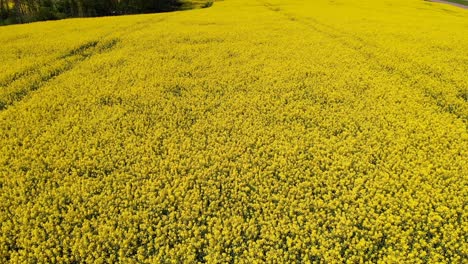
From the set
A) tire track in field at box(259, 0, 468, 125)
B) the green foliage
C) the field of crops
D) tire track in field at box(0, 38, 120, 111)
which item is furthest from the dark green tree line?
tire track in field at box(259, 0, 468, 125)

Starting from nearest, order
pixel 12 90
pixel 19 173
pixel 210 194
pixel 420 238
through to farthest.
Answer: pixel 420 238 → pixel 210 194 → pixel 19 173 → pixel 12 90

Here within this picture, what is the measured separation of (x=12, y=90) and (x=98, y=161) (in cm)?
720

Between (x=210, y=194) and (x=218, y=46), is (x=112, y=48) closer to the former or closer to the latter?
(x=218, y=46)

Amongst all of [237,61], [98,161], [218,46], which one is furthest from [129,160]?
[218,46]

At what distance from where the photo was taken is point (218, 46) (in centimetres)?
1934

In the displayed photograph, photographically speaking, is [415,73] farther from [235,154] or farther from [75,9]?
[75,9]

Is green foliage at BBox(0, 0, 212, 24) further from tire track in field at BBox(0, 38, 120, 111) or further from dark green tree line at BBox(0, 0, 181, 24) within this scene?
tire track in field at BBox(0, 38, 120, 111)

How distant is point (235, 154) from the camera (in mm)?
9422

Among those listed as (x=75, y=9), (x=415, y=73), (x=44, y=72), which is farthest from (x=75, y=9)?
(x=415, y=73)

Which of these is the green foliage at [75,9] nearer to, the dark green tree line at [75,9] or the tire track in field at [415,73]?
the dark green tree line at [75,9]

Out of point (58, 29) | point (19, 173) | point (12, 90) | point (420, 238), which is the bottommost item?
point (420, 238)

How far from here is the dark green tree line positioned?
40.2 m

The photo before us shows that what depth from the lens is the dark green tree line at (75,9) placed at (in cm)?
4022

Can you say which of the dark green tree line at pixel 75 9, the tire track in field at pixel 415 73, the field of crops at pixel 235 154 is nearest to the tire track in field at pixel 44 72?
the field of crops at pixel 235 154
